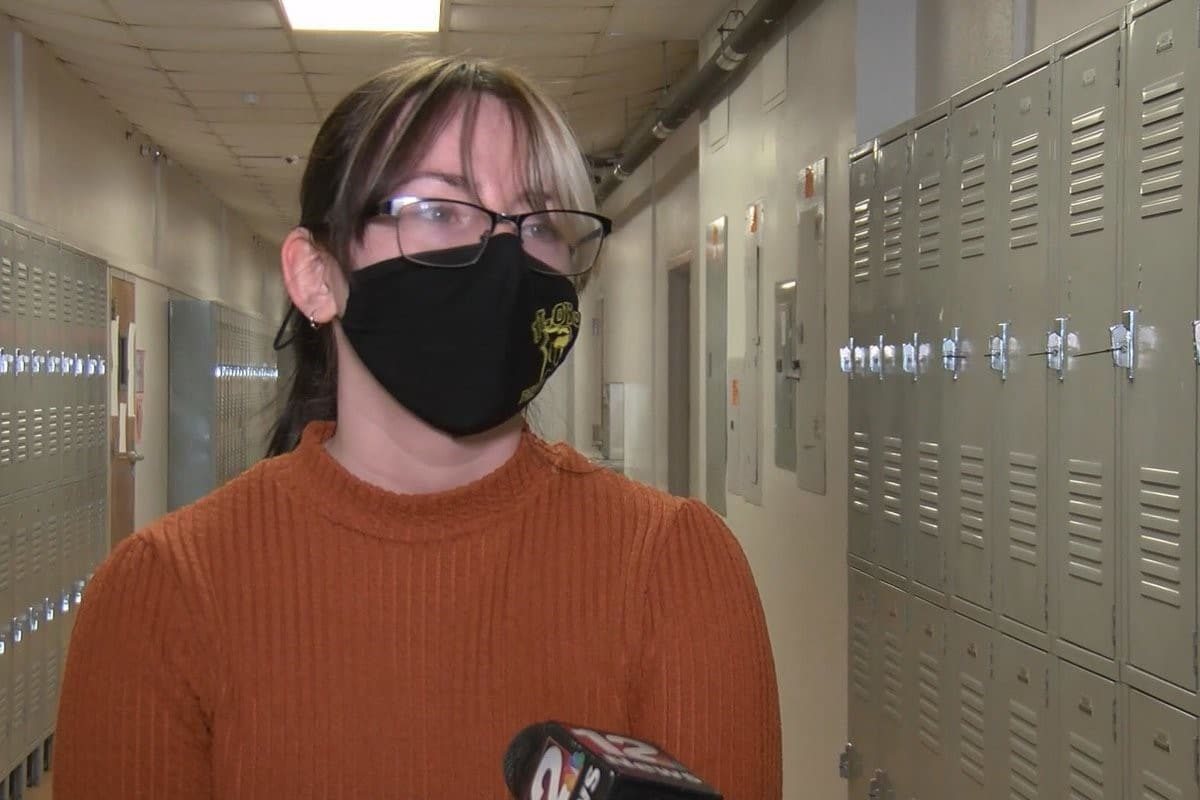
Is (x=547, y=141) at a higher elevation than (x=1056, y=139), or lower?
lower

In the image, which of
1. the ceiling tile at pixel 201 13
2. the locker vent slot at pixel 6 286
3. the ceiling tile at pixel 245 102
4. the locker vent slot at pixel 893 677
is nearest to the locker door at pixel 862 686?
the locker vent slot at pixel 893 677

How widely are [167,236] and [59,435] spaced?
16.7 feet

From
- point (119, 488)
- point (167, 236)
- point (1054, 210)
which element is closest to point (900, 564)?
point (1054, 210)

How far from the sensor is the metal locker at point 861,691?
155 inches

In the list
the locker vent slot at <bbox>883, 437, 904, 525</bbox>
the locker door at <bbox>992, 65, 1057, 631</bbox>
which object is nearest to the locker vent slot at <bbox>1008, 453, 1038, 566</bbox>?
the locker door at <bbox>992, 65, 1057, 631</bbox>

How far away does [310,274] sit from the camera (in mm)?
1236

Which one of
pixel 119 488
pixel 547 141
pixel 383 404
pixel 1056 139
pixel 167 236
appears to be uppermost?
pixel 167 236

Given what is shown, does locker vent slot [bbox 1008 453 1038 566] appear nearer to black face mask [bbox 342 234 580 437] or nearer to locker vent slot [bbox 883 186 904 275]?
locker vent slot [bbox 883 186 904 275]

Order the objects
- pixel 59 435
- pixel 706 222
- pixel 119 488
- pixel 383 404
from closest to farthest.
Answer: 1. pixel 383 404
2. pixel 59 435
3. pixel 706 222
4. pixel 119 488

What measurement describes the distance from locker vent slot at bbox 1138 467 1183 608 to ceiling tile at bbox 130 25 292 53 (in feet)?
18.2

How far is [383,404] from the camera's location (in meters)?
1.21

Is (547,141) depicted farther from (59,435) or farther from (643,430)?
(643,430)

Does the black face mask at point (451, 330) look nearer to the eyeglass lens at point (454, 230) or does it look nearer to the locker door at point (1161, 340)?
the eyeglass lens at point (454, 230)

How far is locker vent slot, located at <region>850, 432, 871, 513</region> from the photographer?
399cm
